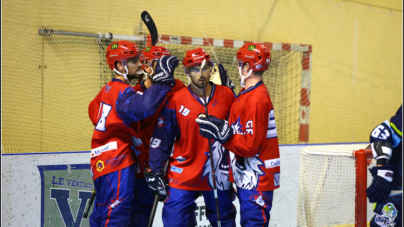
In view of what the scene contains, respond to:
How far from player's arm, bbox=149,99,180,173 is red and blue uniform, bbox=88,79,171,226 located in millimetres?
181

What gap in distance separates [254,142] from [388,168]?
0.71m

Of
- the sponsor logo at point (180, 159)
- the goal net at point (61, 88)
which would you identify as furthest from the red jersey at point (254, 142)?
the goal net at point (61, 88)

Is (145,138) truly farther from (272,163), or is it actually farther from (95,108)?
(272,163)

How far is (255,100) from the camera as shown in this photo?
7.82 feet

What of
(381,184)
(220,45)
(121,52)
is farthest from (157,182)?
(220,45)

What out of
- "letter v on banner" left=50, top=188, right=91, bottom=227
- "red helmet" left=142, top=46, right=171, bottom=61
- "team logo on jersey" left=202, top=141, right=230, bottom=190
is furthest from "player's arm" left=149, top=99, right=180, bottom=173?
"letter v on banner" left=50, top=188, right=91, bottom=227

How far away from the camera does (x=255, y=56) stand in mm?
2547

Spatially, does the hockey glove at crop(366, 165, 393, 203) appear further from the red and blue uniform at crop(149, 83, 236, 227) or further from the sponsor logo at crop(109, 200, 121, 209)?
the sponsor logo at crop(109, 200, 121, 209)

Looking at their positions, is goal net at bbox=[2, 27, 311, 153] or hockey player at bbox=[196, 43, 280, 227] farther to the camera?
goal net at bbox=[2, 27, 311, 153]

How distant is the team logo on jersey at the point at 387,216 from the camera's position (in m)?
2.24

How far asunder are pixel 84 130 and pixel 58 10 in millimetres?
1433

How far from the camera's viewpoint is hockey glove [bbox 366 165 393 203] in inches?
79.6

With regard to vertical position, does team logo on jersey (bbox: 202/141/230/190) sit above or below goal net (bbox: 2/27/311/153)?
below

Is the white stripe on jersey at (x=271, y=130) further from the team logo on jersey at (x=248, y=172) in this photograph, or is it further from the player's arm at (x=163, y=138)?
the player's arm at (x=163, y=138)
